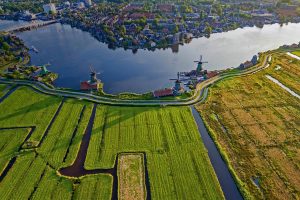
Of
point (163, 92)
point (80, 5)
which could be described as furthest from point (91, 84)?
point (80, 5)

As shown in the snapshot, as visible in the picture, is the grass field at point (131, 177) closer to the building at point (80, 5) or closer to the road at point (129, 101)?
the road at point (129, 101)

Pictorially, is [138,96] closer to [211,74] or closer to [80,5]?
[211,74]

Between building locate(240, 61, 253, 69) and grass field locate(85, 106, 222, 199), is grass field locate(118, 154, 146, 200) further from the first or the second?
building locate(240, 61, 253, 69)

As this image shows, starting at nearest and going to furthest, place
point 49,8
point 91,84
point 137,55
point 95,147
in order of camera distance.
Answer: point 95,147 < point 91,84 < point 137,55 < point 49,8

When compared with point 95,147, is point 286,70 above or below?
above

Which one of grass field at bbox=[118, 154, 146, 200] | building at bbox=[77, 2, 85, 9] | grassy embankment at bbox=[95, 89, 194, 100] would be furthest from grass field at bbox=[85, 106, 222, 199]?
building at bbox=[77, 2, 85, 9]
